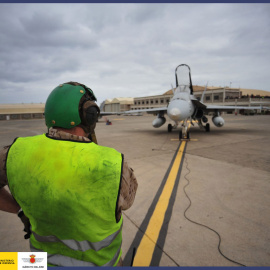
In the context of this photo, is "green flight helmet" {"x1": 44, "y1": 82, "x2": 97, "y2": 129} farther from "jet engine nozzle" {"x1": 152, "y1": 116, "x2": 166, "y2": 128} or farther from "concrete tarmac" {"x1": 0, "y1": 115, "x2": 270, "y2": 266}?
"jet engine nozzle" {"x1": 152, "y1": 116, "x2": 166, "y2": 128}

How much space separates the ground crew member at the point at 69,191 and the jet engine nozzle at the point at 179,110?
808 cm

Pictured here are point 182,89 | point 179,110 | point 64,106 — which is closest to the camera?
point 64,106

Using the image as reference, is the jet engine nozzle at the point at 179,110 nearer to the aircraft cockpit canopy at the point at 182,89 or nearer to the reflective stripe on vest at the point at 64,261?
the aircraft cockpit canopy at the point at 182,89

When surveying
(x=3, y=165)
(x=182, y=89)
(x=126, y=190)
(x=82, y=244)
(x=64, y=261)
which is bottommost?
(x=64, y=261)

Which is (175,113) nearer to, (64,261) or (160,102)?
(64,261)

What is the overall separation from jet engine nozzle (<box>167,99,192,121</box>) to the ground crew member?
8.08m

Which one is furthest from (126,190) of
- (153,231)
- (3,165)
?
(153,231)

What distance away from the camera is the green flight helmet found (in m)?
1.23

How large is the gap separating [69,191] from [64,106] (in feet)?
1.98

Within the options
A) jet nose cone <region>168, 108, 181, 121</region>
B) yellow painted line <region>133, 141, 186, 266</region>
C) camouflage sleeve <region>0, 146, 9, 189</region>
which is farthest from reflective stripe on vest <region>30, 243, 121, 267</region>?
jet nose cone <region>168, 108, 181, 121</region>

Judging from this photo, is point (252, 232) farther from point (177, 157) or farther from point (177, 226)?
point (177, 157)

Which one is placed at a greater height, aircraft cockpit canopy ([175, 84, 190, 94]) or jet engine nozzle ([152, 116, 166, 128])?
aircraft cockpit canopy ([175, 84, 190, 94])

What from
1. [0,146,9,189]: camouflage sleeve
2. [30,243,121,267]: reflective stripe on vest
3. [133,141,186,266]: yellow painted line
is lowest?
[133,141,186,266]: yellow painted line

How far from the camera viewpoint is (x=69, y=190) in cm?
97
